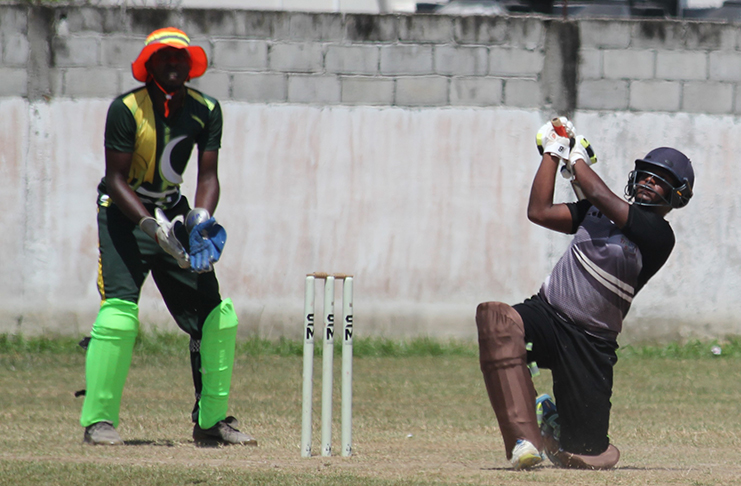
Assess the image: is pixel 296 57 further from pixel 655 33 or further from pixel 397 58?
pixel 655 33

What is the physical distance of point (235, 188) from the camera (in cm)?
1014

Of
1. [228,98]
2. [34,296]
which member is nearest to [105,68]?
[228,98]

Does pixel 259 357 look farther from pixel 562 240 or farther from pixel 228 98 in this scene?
pixel 562 240

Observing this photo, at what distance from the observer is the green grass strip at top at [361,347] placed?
995 centimetres

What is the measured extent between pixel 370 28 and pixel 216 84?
5.14 ft

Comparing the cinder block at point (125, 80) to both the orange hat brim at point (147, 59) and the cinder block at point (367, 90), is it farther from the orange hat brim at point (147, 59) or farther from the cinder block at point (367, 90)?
the orange hat brim at point (147, 59)

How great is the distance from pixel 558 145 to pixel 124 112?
2.24 meters

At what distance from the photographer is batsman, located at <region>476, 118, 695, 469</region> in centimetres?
496

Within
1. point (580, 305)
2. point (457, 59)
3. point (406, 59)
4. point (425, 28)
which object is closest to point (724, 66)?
point (457, 59)

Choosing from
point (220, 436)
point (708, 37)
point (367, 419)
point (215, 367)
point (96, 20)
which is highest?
point (96, 20)

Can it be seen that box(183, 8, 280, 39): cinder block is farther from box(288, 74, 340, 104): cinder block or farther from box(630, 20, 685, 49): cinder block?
box(630, 20, 685, 49): cinder block

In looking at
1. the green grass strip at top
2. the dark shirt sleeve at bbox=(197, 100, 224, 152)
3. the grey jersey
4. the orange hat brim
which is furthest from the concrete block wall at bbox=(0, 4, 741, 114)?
the grey jersey

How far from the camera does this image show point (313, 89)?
33.2 ft

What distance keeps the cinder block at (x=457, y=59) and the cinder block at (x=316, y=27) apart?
0.96m
